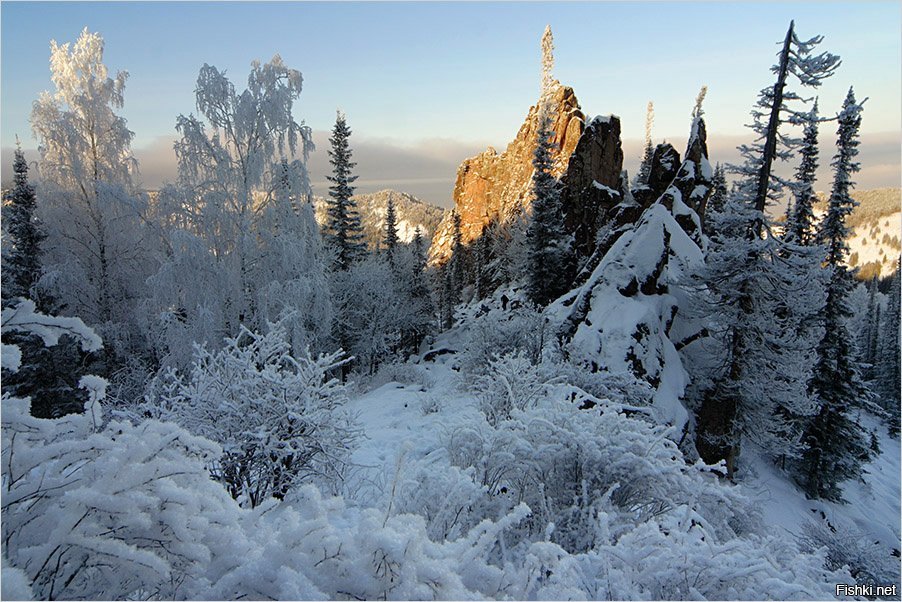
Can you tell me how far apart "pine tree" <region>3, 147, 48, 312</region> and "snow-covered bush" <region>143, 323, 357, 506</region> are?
31.2 feet

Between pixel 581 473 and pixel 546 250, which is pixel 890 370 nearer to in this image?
pixel 546 250

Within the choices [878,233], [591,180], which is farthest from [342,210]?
[878,233]

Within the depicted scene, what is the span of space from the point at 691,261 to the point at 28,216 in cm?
2001

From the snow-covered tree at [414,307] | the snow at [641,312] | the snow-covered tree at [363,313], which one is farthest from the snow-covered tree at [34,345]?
the snow-covered tree at [414,307]

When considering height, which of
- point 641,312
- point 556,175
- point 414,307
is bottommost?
point 414,307

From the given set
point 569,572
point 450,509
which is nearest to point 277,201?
point 450,509

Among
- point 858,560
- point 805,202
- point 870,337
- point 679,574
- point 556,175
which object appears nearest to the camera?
point 679,574

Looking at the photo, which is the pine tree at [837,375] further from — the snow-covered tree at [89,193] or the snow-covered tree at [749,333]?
the snow-covered tree at [89,193]

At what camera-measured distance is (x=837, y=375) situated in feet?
69.0

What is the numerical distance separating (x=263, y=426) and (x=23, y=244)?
13257 millimetres

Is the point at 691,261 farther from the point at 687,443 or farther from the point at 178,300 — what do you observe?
the point at 178,300

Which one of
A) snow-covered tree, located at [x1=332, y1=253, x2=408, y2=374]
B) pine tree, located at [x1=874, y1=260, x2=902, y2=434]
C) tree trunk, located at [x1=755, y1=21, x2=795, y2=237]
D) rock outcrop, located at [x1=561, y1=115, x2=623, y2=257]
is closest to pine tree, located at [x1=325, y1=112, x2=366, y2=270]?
snow-covered tree, located at [x1=332, y1=253, x2=408, y2=374]

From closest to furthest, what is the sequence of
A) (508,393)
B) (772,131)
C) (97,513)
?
(97,513), (508,393), (772,131)

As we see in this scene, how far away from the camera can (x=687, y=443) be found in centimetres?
1134
